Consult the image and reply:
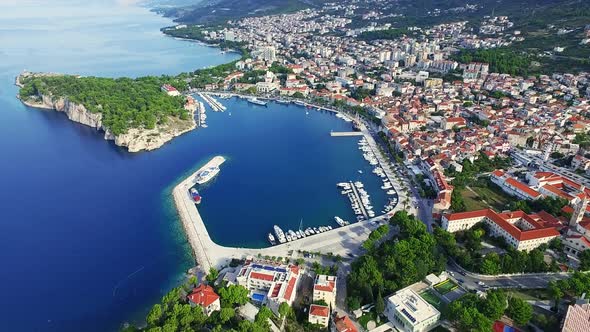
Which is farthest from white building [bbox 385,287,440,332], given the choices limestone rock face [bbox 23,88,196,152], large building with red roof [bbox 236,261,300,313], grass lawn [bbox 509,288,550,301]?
limestone rock face [bbox 23,88,196,152]

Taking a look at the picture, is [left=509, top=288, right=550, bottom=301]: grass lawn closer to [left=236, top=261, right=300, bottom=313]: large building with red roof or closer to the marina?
[left=236, top=261, right=300, bottom=313]: large building with red roof

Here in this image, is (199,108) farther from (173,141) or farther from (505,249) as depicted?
(505,249)

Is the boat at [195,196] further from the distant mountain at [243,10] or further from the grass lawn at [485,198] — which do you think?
the distant mountain at [243,10]

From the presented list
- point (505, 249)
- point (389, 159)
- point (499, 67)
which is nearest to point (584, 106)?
point (499, 67)

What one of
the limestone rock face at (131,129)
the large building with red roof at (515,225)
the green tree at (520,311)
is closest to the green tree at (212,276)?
the green tree at (520,311)

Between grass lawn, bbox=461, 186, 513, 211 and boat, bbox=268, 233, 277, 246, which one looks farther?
grass lawn, bbox=461, 186, 513, 211

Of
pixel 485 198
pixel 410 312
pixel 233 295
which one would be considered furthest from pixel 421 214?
pixel 233 295

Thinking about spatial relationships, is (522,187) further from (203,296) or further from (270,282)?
(203,296)
